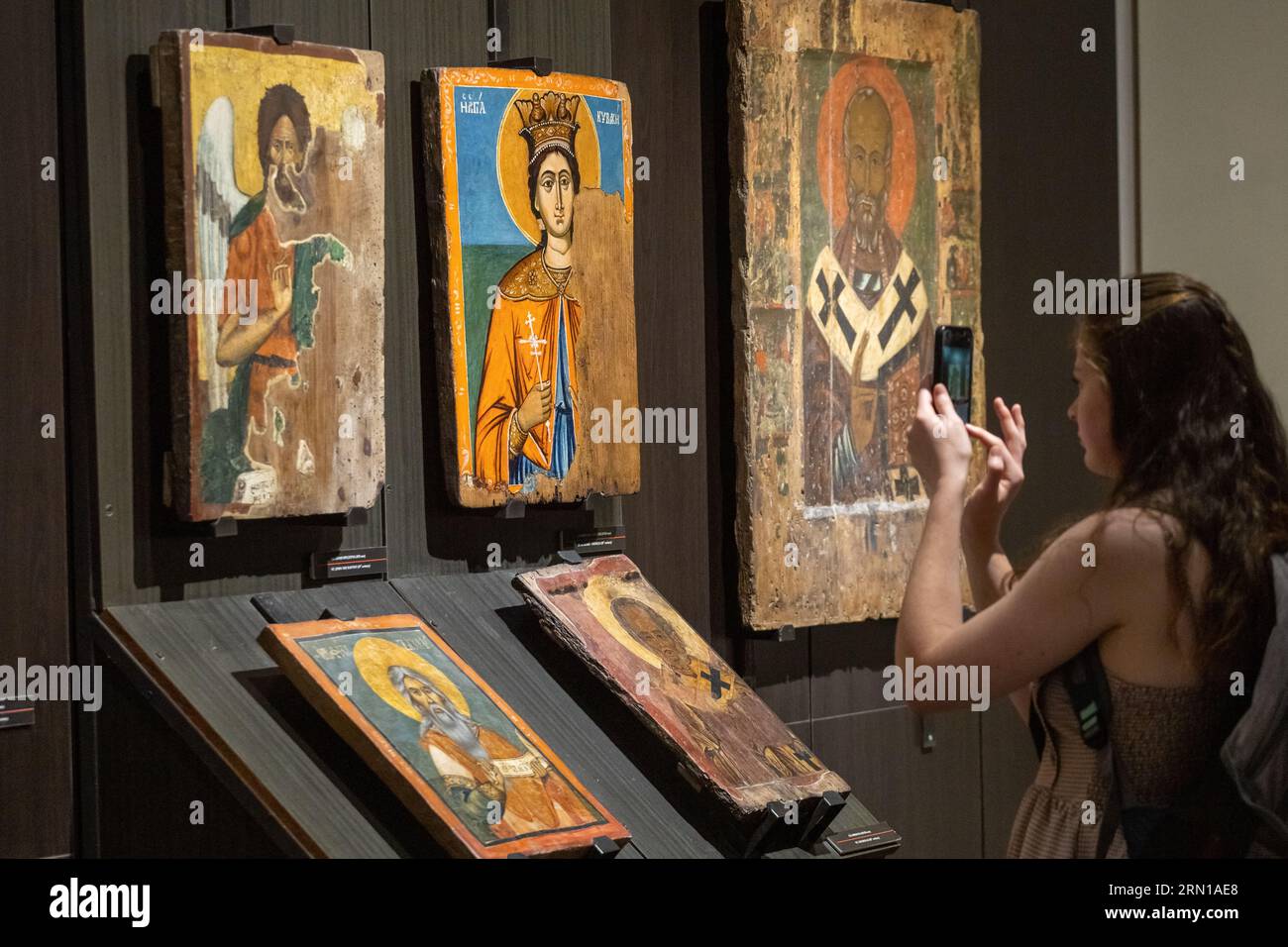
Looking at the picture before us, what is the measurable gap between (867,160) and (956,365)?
1304 mm

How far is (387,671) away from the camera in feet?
10.2

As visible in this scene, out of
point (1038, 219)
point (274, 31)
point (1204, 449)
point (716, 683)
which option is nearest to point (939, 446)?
point (1204, 449)

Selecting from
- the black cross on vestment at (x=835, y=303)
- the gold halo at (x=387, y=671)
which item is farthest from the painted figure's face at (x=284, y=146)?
the black cross on vestment at (x=835, y=303)

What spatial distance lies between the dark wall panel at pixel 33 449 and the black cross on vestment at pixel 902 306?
2.40m

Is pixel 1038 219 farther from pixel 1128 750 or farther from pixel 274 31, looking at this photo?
pixel 1128 750

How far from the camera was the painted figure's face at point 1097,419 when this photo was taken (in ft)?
8.16

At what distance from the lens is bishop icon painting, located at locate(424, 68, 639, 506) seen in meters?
3.63

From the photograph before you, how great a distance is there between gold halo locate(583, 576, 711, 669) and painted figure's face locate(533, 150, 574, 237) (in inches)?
33.8

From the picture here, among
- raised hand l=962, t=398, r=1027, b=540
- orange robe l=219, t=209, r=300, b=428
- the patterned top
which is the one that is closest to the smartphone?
raised hand l=962, t=398, r=1027, b=540

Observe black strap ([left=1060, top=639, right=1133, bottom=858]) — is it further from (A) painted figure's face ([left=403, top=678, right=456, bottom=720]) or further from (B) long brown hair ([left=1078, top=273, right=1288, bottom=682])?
(A) painted figure's face ([left=403, top=678, right=456, bottom=720])

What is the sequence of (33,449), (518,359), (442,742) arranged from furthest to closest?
(518,359)
(33,449)
(442,742)

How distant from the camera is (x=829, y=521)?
176 inches

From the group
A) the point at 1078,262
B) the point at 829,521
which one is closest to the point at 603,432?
the point at 829,521

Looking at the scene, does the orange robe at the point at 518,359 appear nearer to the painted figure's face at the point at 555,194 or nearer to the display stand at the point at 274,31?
the painted figure's face at the point at 555,194
